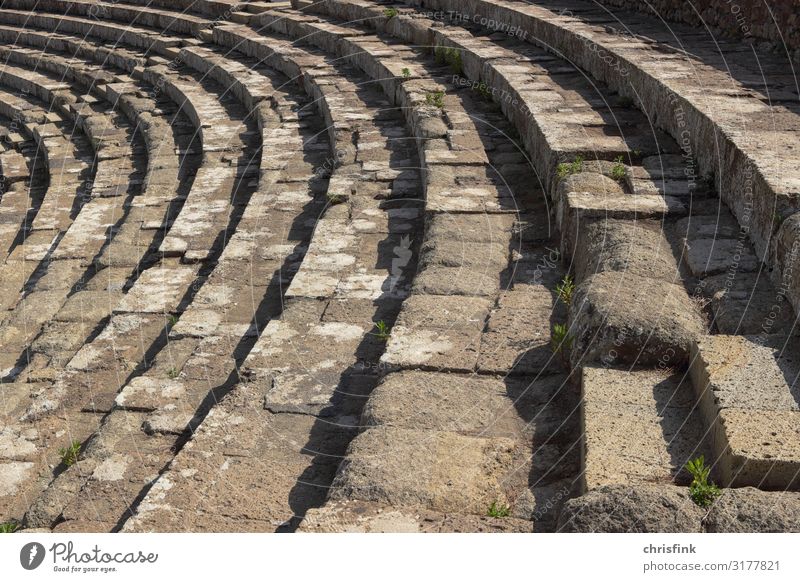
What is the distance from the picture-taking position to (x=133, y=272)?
8.53 m

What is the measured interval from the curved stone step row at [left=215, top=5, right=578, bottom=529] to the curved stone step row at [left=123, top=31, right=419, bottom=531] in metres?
0.36

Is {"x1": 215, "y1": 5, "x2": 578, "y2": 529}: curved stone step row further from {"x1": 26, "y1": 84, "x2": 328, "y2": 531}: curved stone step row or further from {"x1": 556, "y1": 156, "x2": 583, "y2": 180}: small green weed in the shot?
{"x1": 26, "y1": 84, "x2": 328, "y2": 531}: curved stone step row

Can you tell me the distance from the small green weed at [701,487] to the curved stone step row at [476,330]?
577mm

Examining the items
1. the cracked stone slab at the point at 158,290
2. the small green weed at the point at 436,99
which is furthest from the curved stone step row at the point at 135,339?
the small green weed at the point at 436,99

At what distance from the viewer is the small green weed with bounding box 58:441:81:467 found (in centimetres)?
533

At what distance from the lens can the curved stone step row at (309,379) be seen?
4.25 m

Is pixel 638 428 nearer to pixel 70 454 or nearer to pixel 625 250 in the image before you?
pixel 625 250

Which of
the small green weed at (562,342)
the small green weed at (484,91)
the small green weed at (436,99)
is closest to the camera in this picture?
the small green weed at (562,342)

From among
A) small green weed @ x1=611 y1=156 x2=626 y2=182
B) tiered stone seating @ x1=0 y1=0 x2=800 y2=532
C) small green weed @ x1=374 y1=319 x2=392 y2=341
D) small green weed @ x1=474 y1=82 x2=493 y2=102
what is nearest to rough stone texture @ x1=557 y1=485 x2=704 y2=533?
tiered stone seating @ x1=0 y1=0 x2=800 y2=532

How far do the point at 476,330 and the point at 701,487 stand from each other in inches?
85.6

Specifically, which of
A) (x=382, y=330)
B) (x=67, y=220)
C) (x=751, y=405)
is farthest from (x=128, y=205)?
(x=751, y=405)

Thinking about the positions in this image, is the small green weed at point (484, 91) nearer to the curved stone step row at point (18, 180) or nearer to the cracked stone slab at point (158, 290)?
the cracked stone slab at point (158, 290)

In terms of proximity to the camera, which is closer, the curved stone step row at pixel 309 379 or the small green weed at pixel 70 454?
the curved stone step row at pixel 309 379

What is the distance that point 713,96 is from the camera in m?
6.95
